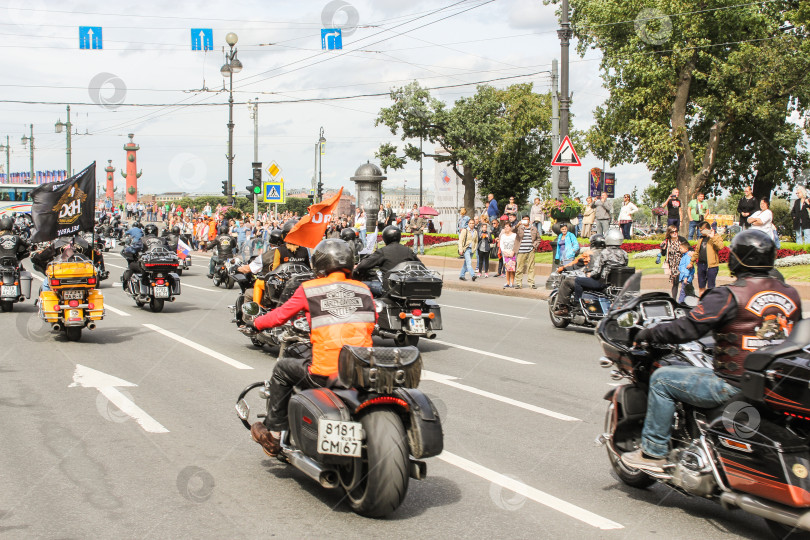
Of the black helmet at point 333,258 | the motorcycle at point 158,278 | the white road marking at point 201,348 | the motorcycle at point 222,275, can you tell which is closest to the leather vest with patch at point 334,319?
the black helmet at point 333,258

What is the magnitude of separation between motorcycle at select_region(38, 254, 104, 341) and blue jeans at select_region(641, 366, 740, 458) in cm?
928

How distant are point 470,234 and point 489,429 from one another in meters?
16.9

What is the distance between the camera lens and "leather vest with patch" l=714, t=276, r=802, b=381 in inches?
191

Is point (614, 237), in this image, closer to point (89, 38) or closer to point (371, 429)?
point (371, 429)

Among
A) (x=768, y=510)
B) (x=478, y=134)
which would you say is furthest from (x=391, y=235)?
(x=478, y=134)

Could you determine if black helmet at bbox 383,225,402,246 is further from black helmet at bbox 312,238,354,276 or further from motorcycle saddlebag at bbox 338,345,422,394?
motorcycle saddlebag at bbox 338,345,422,394

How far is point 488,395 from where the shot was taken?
29.2ft

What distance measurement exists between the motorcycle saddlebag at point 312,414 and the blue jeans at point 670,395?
1.84 meters

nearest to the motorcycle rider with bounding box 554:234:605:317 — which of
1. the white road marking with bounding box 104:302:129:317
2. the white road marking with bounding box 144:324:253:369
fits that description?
the white road marking with bounding box 144:324:253:369

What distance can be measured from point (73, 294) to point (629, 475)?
918cm

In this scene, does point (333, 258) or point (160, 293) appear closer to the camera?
point (333, 258)

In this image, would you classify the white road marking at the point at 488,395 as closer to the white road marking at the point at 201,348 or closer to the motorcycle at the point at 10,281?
the white road marking at the point at 201,348

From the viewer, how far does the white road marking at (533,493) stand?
511cm

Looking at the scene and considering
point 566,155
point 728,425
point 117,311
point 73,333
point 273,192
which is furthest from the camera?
point 273,192
